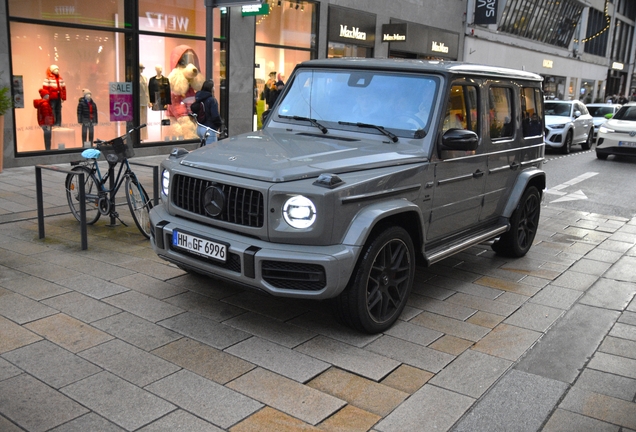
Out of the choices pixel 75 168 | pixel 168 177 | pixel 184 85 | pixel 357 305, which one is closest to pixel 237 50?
pixel 184 85

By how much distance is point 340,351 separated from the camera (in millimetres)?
4461

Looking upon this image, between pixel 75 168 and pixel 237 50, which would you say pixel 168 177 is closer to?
pixel 75 168

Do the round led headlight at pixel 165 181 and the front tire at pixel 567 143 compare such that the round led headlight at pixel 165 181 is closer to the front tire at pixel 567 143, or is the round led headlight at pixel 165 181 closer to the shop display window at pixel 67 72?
the shop display window at pixel 67 72

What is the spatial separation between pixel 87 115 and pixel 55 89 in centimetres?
87

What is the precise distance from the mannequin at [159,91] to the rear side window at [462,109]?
34.9 feet

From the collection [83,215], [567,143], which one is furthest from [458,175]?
[567,143]

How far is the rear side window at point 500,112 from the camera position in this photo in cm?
619

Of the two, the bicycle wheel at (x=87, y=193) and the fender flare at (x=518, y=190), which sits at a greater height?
the fender flare at (x=518, y=190)

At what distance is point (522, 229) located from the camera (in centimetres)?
714

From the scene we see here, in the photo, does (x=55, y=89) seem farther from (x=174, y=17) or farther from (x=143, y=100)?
(x=174, y=17)

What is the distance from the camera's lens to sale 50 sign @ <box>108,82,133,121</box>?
46.0ft

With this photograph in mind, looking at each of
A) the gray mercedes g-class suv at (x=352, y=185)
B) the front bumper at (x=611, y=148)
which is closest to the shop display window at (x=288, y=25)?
the front bumper at (x=611, y=148)

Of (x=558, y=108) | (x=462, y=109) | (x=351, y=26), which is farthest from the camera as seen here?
(x=351, y=26)

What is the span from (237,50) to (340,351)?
1345 centimetres
